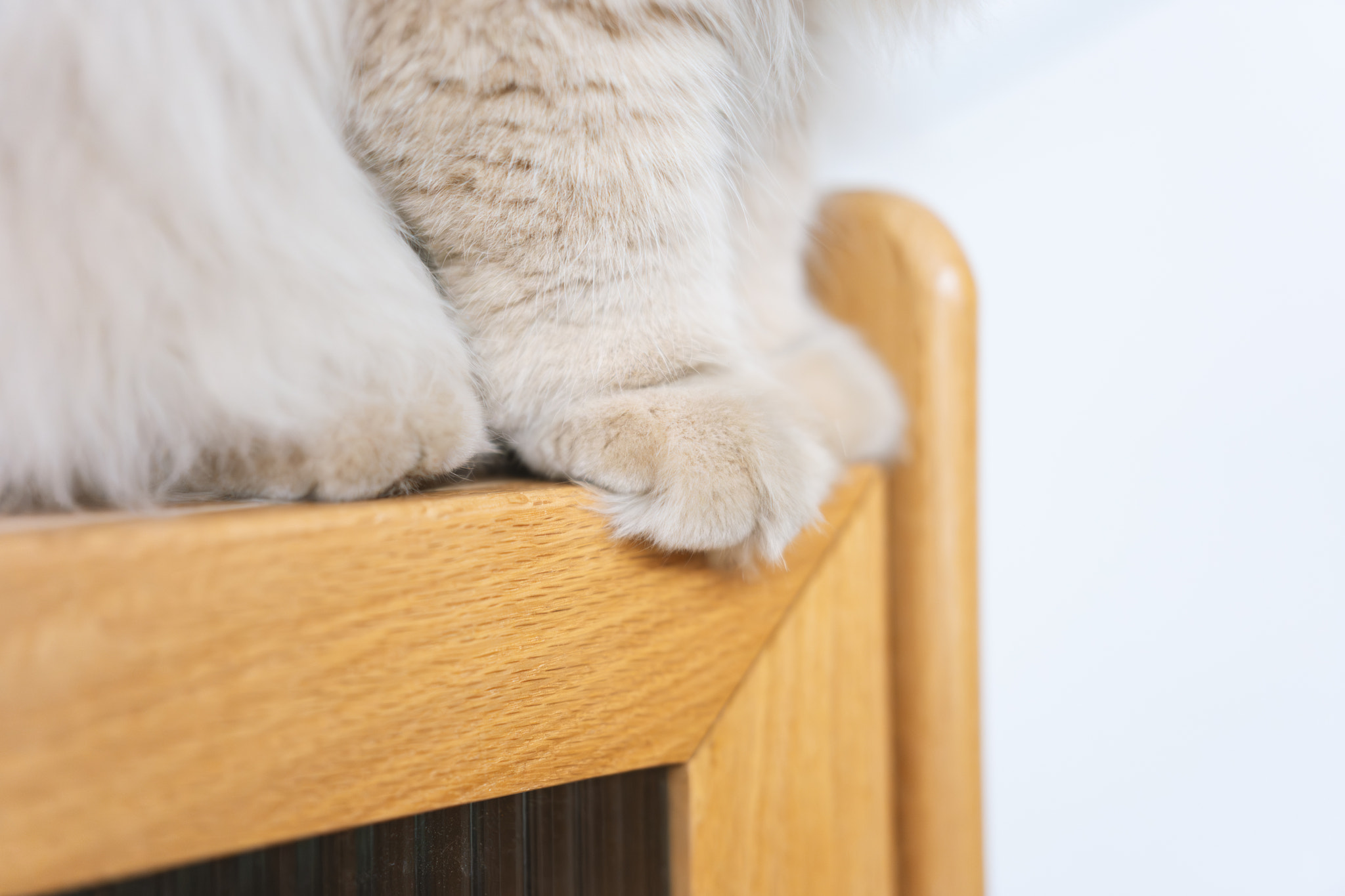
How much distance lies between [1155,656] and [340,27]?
1.03m

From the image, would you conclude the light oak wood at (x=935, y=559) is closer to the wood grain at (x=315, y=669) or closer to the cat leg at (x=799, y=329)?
the cat leg at (x=799, y=329)

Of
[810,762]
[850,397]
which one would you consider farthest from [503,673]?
[850,397]

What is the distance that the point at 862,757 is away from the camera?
0.51m

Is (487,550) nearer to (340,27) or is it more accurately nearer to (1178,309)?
(340,27)

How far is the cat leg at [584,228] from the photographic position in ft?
1.38

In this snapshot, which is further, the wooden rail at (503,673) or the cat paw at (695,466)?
the cat paw at (695,466)

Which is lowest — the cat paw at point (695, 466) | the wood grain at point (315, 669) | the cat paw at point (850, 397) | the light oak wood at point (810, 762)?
the light oak wood at point (810, 762)

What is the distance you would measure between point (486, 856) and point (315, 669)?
138 millimetres

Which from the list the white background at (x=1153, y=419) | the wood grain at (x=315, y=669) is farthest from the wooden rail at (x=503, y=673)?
the white background at (x=1153, y=419)

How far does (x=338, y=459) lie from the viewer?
352mm

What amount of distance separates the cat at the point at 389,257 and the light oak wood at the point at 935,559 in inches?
4.5

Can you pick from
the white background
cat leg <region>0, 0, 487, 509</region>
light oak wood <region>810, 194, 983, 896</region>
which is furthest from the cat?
the white background

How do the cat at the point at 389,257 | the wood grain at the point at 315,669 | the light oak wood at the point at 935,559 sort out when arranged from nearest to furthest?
1. the wood grain at the point at 315,669
2. the cat at the point at 389,257
3. the light oak wood at the point at 935,559

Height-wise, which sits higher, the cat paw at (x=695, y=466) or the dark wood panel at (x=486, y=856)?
the cat paw at (x=695, y=466)
